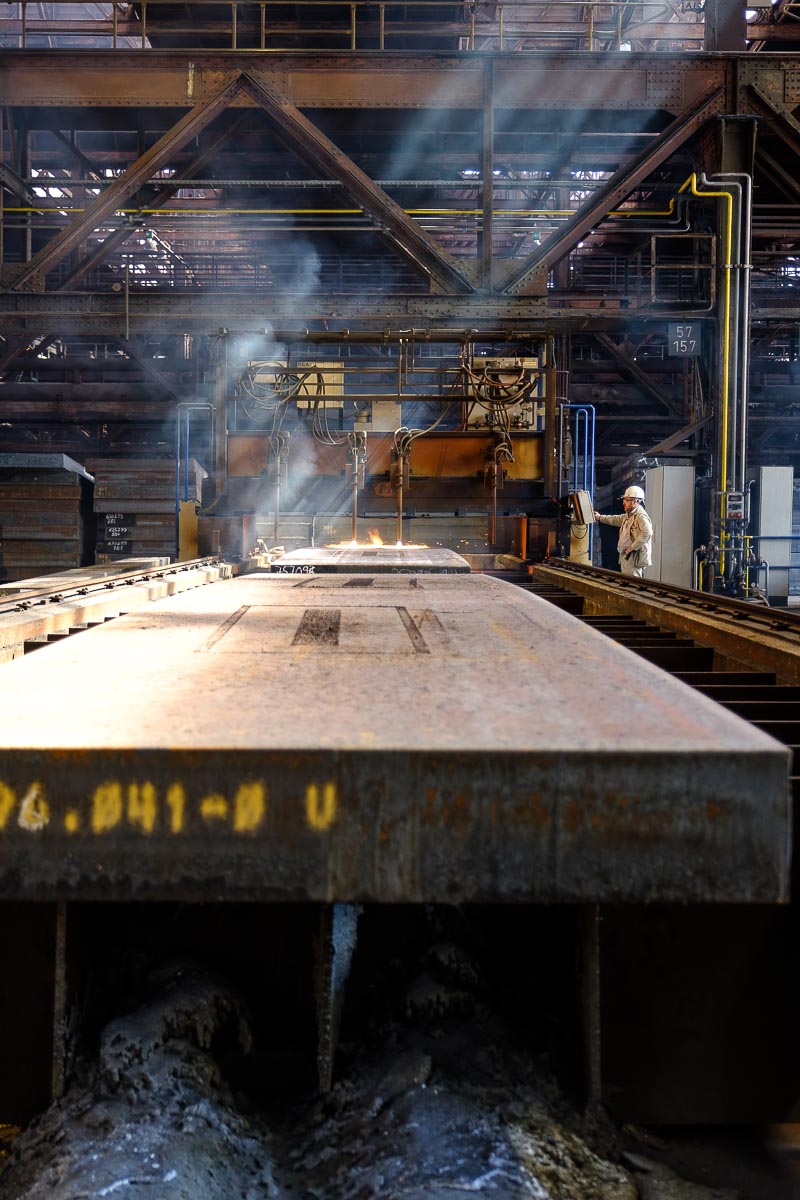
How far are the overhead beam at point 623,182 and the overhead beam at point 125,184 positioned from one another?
302 cm

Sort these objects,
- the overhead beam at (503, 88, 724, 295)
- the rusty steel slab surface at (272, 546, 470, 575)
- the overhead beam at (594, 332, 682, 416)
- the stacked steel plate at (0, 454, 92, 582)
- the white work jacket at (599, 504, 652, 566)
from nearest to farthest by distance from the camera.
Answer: the rusty steel slab surface at (272, 546, 470, 575) < the overhead beam at (503, 88, 724, 295) < the white work jacket at (599, 504, 652, 566) < the stacked steel plate at (0, 454, 92, 582) < the overhead beam at (594, 332, 682, 416)

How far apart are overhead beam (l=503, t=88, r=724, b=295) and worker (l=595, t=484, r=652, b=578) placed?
2417mm

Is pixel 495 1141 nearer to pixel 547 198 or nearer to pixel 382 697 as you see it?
pixel 382 697

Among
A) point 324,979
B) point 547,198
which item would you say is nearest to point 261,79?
point 547,198

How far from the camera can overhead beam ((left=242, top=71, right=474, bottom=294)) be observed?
8.23 m

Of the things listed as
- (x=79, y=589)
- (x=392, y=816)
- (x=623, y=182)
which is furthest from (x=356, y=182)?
(x=392, y=816)

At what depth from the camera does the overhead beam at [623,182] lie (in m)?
8.13

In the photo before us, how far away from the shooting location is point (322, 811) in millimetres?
1308

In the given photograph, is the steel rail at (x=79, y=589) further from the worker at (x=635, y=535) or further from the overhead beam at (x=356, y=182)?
the worker at (x=635, y=535)

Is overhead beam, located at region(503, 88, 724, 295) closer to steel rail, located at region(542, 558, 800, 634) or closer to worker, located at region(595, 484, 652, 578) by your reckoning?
worker, located at region(595, 484, 652, 578)

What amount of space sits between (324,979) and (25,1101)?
652mm

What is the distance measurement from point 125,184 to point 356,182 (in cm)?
205

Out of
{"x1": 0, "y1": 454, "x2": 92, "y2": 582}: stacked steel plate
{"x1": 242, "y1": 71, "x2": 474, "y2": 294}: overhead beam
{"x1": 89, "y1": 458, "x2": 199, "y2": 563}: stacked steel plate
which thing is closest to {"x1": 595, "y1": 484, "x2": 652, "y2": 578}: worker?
{"x1": 242, "y1": 71, "x2": 474, "y2": 294}: overhead beam

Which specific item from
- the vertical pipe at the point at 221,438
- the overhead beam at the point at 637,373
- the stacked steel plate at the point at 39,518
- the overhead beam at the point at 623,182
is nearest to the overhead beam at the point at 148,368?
the stacked steel plate at the point at 39,518
